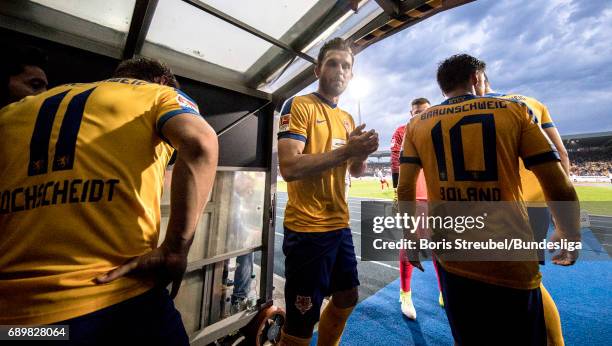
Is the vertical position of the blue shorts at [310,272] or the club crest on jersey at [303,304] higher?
the blue shorts at [310,272]

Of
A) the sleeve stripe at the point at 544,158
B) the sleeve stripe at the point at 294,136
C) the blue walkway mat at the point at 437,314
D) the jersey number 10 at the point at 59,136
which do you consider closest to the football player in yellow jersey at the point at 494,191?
the sleeve stripe at the point at 544,158

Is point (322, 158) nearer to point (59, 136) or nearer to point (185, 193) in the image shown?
point (185, 193)

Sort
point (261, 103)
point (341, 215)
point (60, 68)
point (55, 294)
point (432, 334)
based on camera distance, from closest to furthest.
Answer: point (55, 294) → point (341, 215) → point (60, 68) → point (432, 334) → point (261, 103)

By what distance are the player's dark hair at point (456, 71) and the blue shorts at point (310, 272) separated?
1410 mm

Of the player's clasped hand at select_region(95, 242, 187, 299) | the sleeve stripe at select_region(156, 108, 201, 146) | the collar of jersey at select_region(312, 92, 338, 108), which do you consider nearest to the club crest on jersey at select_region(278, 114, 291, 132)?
the collar of jersey at select_region(312, 92, 338, 108)

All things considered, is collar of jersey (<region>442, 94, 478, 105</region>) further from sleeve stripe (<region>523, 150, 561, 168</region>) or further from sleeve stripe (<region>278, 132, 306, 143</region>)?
sleeve stripe (<region>278, 132, 306, 143</region>)

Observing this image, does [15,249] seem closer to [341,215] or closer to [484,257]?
[341,215]

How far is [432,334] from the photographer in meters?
2.90

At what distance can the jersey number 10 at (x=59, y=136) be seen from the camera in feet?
2.75

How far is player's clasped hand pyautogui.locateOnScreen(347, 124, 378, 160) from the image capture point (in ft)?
4.98

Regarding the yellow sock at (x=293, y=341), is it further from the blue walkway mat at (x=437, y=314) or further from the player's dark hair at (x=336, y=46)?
the player's dark hair at (x=336, y=46)

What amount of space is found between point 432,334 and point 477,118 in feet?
9.12

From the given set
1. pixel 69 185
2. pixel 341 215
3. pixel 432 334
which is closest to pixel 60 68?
pixel 69 185

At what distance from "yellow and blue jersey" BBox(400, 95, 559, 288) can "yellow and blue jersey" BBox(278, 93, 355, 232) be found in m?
0.71
